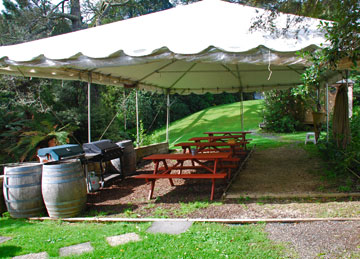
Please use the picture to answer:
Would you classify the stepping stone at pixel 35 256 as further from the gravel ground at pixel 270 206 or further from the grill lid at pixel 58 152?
the grill lid at pixel 58 152

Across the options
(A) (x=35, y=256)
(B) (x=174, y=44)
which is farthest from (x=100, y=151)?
(A) (x=35, y=256)

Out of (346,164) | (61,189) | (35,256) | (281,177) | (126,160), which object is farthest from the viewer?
(126,160)

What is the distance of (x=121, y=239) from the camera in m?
3.52

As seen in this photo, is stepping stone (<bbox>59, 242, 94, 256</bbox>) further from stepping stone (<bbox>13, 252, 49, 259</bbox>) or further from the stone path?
stepping stone (<bbox>13, 252, 49, 259</bbox>)

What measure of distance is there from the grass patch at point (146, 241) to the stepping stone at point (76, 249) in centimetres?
5

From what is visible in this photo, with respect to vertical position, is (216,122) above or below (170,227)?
above

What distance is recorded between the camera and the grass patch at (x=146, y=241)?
3051mm

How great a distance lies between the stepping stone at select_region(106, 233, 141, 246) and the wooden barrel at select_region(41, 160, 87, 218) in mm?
1177

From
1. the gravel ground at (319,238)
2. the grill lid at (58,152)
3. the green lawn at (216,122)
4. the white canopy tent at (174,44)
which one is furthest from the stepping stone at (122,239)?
the green lawn at (216,122)

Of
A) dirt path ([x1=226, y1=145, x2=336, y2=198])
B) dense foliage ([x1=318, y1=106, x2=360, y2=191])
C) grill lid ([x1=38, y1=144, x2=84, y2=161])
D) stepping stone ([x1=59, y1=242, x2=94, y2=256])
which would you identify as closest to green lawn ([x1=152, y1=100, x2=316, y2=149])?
dirt path ([x1=226, y1=145, x2=336, y2=198])

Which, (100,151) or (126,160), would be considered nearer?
(100,151)

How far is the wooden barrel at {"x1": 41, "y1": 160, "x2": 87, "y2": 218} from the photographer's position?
4363 mm

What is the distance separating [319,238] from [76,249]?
2.56 meters

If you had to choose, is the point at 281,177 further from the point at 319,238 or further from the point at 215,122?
the point at 215,122
